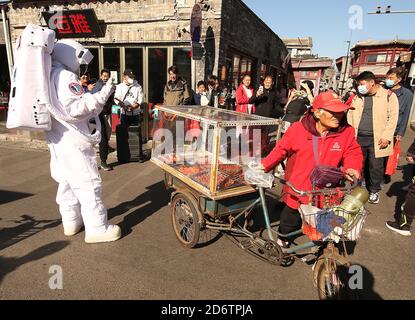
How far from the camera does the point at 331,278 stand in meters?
2.31

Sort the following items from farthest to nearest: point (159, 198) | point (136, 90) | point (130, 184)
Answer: point (136, 90)
point (130, 184)
point (159, 198)

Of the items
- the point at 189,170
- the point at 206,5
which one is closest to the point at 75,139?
the point at 189,170

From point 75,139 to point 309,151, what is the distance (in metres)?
2.34

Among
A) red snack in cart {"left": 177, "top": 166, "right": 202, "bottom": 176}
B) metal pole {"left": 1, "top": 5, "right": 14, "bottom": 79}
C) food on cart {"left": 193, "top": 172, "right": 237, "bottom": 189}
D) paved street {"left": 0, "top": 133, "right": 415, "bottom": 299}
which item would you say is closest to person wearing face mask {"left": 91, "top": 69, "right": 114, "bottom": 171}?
paved street {"left": 0, "top": 133, "right": 415, "bottom": 299}

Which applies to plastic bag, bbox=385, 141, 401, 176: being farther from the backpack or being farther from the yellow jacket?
the backpack

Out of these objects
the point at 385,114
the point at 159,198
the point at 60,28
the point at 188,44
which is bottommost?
the point at 159,198

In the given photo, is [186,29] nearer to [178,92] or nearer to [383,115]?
[178,92]

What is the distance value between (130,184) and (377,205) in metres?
4.32

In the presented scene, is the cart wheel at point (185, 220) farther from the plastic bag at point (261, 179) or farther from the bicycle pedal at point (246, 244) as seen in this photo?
the plastic bag at point (261, 179)

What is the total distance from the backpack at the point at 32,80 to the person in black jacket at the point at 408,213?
13.9 ft

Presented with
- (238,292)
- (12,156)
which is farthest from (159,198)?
(12,156)

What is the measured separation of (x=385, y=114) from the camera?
412 centimetres

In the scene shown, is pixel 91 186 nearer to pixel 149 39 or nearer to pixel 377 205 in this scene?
pixel 377 205

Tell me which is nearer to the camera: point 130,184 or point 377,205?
point 377,205
